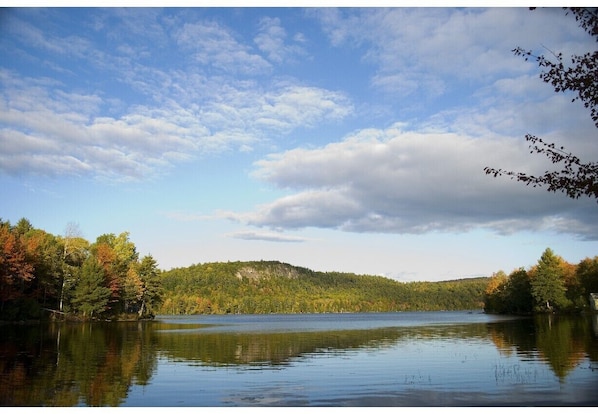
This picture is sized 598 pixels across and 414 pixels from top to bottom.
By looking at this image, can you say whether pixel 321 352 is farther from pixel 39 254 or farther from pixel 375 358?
pixel 39 254

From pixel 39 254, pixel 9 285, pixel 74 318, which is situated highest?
pixel 39 254

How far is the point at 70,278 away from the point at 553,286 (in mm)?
88954

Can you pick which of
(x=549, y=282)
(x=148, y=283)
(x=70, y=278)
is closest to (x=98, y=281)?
(x=70, y=278)

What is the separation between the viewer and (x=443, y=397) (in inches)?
661

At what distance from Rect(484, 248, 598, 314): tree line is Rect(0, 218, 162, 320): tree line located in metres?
79.8

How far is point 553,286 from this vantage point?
330 ft

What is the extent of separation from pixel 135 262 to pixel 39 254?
44039mm

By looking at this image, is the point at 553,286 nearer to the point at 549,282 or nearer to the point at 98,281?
the point at 549,282

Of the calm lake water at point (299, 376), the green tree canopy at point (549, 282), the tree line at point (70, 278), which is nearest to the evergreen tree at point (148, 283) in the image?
the tree line at point (70, 278)

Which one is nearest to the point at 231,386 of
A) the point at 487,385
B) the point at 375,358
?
the point at 487,385

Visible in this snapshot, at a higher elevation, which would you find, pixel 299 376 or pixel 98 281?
pixel 98 281

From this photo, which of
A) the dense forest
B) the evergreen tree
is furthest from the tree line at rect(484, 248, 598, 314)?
the evergreen tree

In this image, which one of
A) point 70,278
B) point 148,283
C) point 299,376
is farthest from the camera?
point 148,283

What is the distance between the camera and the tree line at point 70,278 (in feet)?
197
